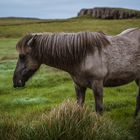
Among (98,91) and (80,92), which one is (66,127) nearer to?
(98,91)

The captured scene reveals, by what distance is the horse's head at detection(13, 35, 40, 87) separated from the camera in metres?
10.2

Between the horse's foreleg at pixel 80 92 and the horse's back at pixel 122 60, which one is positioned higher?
the horse's back at pixel 122 60

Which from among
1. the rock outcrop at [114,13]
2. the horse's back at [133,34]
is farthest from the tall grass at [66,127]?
the rock outcrop at [114,13]

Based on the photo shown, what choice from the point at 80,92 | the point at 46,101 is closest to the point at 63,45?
the point at 80,92

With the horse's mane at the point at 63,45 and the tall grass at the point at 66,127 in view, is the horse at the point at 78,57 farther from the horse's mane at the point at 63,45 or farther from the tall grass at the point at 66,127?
the tall grass at the point at 66,127

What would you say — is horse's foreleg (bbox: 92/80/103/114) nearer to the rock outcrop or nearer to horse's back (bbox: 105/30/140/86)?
horse's back (bbox: 105/30/140/86)

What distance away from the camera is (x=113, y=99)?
1505 cm

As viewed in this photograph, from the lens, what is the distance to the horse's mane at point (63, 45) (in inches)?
401

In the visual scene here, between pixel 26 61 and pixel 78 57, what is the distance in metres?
1.35

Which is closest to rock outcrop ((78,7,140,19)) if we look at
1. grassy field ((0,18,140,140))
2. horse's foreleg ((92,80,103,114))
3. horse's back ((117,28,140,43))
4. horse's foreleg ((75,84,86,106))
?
grassy field ((0,18,140,140))

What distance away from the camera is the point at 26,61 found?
10430 mm

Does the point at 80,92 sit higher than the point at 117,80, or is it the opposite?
the point at 117,80

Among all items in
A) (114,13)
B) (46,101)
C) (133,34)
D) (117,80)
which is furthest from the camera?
(114,13)

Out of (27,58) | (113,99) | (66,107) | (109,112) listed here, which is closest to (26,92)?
(113,99)
